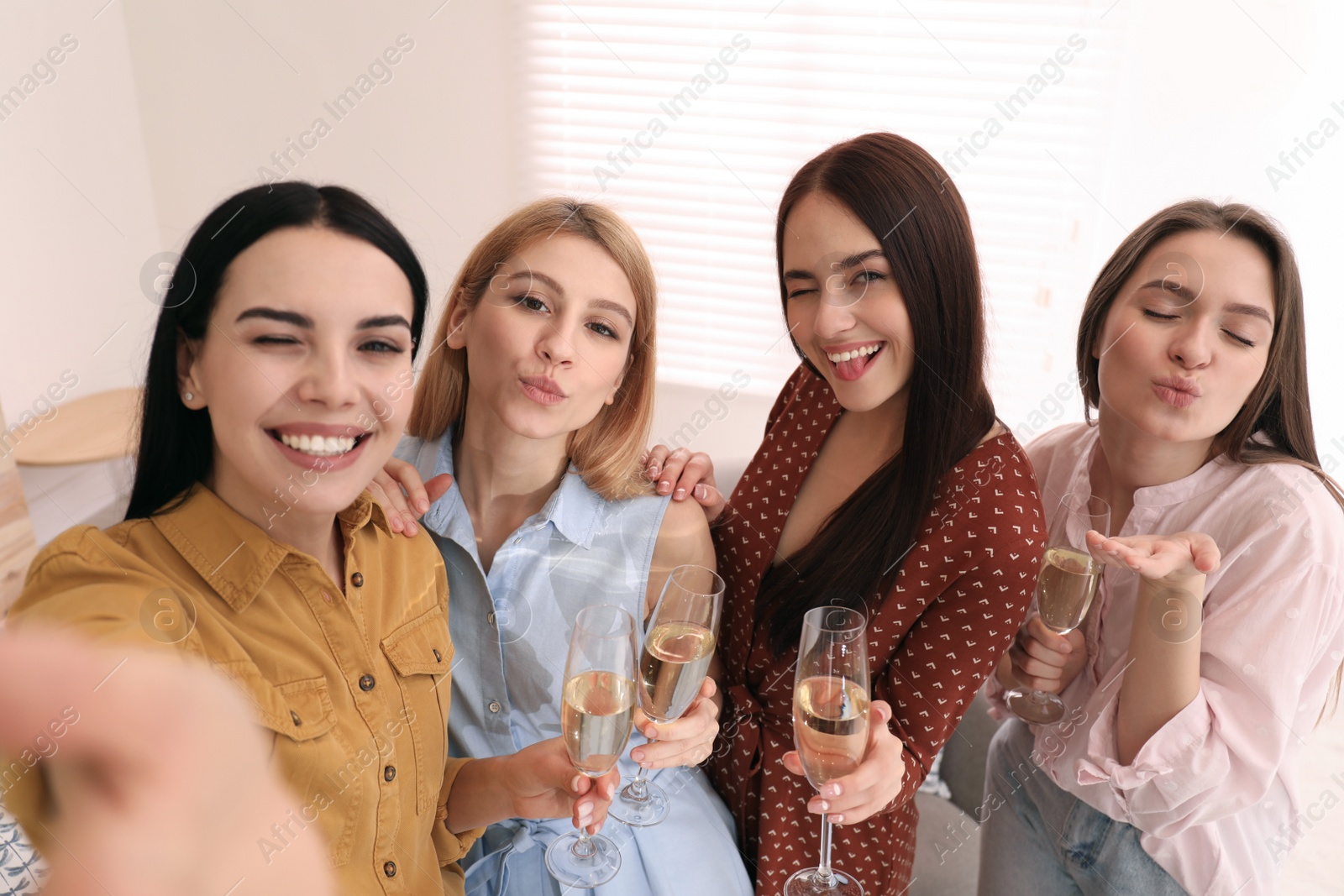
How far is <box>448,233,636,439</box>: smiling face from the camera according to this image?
161cm

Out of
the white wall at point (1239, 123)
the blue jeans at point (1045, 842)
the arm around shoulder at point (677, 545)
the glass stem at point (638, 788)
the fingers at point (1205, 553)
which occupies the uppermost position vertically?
the white wall at point (1239, 123)

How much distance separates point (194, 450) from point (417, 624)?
1.29ft

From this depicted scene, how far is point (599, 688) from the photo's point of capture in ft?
4.09

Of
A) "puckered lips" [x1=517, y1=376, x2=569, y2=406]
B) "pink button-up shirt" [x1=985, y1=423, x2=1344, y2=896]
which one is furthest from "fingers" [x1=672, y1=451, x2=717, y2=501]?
"pink button-up shirt" [x1=985, y1=423, x2=1344, y2=896]

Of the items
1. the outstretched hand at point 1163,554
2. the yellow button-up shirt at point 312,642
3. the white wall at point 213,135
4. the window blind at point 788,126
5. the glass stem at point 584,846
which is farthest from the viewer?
the window blind at point 788,126

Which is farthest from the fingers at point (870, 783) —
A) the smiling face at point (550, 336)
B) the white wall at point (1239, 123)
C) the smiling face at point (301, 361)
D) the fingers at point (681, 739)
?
the white wall at point (1239, 123)

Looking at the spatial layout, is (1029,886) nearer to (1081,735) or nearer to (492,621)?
(1081,735)

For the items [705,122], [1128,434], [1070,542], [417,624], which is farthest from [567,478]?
[705,122]

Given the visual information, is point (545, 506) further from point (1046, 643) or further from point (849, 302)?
point (1046, 643)

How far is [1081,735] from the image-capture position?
175cm

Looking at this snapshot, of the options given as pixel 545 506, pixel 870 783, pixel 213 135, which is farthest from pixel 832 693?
pixel 213 135

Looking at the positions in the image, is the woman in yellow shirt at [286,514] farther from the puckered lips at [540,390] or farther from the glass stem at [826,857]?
the glass stem at [826,857]

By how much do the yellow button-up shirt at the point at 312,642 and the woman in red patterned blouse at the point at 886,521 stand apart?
593mm

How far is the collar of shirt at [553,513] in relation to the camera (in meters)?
1.65
